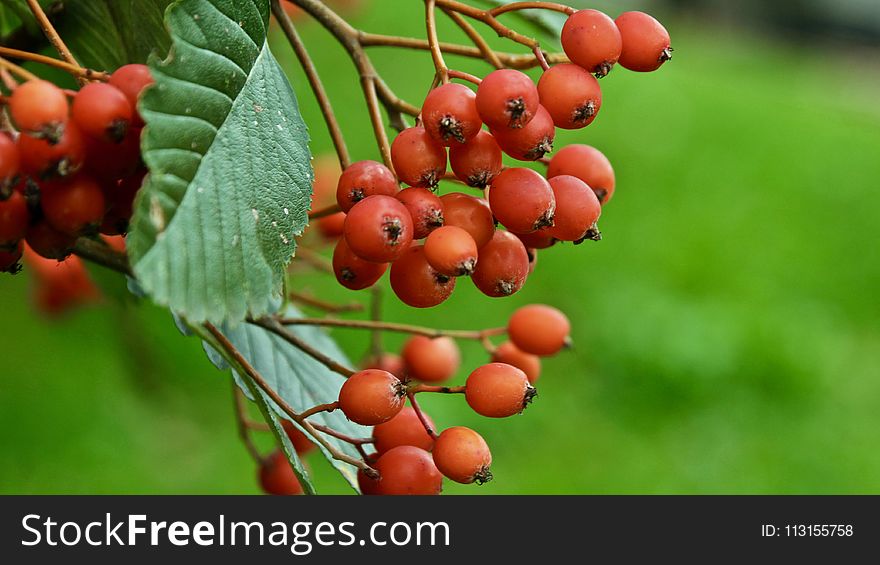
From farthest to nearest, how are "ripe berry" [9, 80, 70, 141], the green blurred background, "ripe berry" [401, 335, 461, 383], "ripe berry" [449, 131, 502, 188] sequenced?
the green blurred background
"ripe berry" [401, 335, 461, 383]
"ripe berry" [449, 131, 502, 188]
"ripe berry" [9, 80, 70, 141]

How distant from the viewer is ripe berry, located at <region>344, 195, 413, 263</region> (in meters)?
0.51

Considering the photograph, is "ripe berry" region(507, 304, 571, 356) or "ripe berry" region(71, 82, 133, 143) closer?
"ripe berry" region(71, 82, 133, 143)

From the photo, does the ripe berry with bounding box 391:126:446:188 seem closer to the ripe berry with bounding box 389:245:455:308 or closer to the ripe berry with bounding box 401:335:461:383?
the ripe berry with bounding box 389:245:455:308

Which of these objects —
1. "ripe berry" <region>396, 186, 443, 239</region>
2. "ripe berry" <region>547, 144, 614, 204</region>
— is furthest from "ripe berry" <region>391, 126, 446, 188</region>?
"ripe berry" <region>547, 144, 614, 204</region>

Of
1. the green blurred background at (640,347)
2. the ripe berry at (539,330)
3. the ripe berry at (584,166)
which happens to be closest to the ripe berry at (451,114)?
the ripe berry at (584,166)

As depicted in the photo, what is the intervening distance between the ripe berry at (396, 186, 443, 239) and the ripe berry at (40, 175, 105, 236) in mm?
165

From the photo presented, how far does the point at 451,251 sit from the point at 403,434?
19 cm

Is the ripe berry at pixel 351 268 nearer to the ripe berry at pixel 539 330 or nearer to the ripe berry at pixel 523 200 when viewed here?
the ripe berry at pixel 523 200

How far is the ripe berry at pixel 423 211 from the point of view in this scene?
53 cm

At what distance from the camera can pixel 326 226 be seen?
104 cm

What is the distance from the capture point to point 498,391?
0.62m
